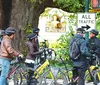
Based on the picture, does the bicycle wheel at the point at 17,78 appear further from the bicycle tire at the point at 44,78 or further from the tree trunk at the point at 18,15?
the tree trunk at the point at 18,15

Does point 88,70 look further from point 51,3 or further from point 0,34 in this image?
point 51,3

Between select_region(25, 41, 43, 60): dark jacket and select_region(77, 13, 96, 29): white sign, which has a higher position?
select_region(77, 13, 96, 29): white sign

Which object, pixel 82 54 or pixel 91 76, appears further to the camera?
pixel 91 76

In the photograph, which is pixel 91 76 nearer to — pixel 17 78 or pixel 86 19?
pixel 86 19

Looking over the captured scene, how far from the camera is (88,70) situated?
11812 mm

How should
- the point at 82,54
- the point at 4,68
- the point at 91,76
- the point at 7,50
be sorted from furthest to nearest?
the point at 91,76 < the point at 4,68 < the point at 7,50 < the point at 82,54

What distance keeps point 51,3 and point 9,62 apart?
8102mm

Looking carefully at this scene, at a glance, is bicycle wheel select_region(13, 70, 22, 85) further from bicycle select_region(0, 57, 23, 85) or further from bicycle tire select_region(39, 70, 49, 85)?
bicycle tire select_region(39, 70, 49, 85)

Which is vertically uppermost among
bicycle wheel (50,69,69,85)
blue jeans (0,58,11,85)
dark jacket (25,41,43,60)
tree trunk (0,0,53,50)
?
tree trunk (0,0,53,50)

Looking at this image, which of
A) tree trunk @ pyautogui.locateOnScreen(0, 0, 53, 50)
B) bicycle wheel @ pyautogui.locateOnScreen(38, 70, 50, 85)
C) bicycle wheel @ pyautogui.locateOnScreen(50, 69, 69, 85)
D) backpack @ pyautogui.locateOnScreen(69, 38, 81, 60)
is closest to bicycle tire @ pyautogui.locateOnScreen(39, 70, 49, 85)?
bicycle wheel @ pyautogui.locateOnScreen(38, 70, 50, 85)

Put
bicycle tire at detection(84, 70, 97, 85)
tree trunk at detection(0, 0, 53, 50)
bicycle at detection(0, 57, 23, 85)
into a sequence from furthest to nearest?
tree trunk at detection(0, 0, 53, 50), bicycle at detection(0, 57, 23, 85), bicycle tire at detection(84, 70, 97, 85)

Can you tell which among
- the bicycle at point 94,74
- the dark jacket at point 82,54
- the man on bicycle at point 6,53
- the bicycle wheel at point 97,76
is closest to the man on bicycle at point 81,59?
the dark jacket at point 82,54

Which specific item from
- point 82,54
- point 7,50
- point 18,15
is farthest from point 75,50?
point 18,15

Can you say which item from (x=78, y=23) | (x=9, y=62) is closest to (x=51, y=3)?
(x=78, y=23)
